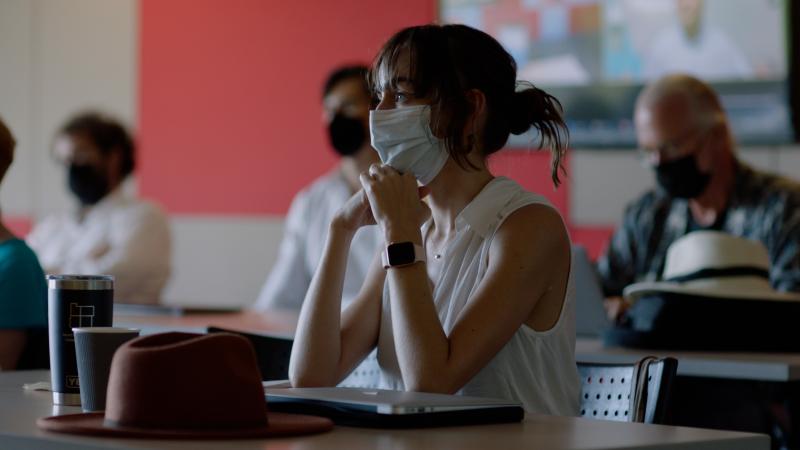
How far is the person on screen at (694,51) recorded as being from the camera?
4.70 m

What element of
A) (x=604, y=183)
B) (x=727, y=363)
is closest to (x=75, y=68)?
(x=604, y=183)

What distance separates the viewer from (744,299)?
9.06 feet

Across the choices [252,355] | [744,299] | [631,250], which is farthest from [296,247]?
[252,355]

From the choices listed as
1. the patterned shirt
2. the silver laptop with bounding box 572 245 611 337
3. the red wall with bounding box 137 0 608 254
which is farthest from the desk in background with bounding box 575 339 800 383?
the red wall with bounding box 137 0 608 254

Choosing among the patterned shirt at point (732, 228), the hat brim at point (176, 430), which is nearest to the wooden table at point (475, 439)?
the hat brim at point (176, 430)

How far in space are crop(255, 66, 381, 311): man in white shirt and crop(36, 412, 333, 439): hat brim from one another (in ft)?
9.75

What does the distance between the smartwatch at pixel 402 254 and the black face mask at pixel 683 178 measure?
195 cm

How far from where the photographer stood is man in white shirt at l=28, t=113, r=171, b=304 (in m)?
5.15

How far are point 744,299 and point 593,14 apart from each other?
2395 millimetres

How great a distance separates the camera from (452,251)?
6.75ft

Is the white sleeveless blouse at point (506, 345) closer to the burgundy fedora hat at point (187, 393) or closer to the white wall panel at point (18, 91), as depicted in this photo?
the burgundy fedora hat at point (187, 393)

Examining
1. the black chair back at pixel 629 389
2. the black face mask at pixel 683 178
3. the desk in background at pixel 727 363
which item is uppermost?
the black face mask at pixel 683 178

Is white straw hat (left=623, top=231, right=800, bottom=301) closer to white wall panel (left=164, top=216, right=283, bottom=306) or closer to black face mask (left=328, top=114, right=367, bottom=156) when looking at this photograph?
black face mask (left=328, top=114, right=367, bottom=156)

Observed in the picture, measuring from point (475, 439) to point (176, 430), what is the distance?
0.30m
